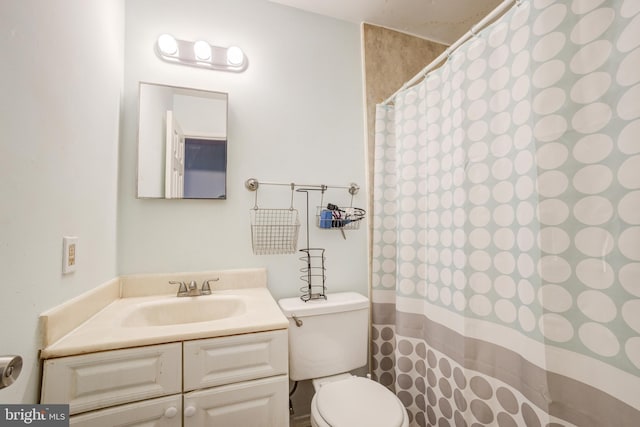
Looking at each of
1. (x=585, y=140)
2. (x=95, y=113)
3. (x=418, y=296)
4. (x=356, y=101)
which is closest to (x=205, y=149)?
(x=95, y=113)

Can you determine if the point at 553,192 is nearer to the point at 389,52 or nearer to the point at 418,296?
the point at 418,296

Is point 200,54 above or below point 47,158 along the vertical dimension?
above

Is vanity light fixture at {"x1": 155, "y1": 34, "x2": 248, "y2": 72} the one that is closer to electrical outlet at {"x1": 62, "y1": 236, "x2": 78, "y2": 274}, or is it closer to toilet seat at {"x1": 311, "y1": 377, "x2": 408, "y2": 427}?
electrical outlet at {"x1": 62, "y1": 236, "x2": 78, "y2": 274}

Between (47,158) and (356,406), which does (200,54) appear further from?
(356,406)

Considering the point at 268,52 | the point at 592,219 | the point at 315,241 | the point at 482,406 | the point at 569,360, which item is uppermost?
the point at 268,52

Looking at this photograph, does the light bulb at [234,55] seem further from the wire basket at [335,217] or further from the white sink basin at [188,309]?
the white sink basin at [188,309]

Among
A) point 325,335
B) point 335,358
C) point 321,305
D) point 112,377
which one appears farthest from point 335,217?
point 112,377

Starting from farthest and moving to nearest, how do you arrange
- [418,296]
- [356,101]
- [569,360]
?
1. [356,101]
2. [418,296]
3. [569,360]

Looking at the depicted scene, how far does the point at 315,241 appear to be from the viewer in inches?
61.8

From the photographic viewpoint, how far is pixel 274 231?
1.49m

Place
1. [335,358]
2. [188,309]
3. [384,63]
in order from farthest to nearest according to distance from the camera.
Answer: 1. [384,63]
2. [335,358]
3. [188,309]

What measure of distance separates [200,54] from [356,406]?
1.81m

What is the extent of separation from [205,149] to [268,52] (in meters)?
0.69

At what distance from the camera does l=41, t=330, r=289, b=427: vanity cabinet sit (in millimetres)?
763
